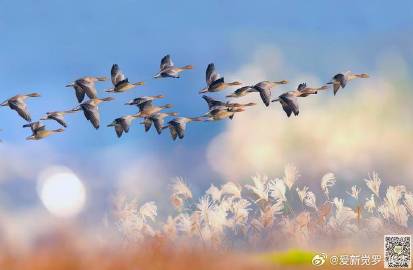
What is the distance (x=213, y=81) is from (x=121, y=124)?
6026mm

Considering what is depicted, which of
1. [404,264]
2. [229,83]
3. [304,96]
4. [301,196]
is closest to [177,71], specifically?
[229,83]

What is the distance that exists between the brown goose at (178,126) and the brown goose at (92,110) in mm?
4124

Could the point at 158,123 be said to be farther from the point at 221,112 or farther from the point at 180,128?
the point at 221,112

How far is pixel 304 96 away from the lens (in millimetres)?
48500

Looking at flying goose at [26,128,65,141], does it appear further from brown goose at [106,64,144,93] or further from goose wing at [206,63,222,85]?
goose wing at [206,63,222,85]

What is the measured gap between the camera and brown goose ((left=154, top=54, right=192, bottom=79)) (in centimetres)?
4844

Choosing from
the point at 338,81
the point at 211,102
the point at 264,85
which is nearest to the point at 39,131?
the point at 211,102

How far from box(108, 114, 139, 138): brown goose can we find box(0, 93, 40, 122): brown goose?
4484 mm

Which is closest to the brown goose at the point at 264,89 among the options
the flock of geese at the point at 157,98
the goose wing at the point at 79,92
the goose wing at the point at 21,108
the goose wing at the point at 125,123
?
the flock of geese at the point at 157,98

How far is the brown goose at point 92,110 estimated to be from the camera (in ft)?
153

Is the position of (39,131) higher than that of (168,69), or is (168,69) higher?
(168,69)

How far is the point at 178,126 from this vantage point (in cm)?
4994

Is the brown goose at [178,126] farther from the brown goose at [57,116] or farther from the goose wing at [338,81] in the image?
the goose wing at [338,81]

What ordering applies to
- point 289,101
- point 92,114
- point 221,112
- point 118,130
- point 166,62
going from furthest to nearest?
point 118,130 → point 166,62 → point 221,112 → point 92,114 → point 289,101
